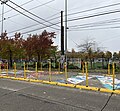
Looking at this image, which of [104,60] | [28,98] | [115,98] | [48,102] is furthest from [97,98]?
[104,60]

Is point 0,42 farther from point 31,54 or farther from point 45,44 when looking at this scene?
point 45,44

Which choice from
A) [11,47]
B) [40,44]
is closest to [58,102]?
[40,44]

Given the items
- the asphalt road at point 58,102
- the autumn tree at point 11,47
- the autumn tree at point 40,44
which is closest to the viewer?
the asphalt road at point 58,102

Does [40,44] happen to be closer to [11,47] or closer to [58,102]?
[11,47]

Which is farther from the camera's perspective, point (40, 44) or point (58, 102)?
point (40, 44)

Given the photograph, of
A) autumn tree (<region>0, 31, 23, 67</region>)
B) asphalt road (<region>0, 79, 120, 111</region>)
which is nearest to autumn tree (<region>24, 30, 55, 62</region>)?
autumn tree (<region>0, 31, 23, 67</region>)

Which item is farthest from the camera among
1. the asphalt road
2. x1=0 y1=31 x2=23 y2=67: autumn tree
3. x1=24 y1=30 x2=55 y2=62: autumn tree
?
x1=0 y1=31 x2=23 y2=67: autumn tree

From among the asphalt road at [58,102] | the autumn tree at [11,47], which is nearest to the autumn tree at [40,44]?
the autumn tree at [11,47]

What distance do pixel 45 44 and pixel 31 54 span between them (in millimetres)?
3347

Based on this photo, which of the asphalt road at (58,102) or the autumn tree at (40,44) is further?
the autumn tree at (40,44)

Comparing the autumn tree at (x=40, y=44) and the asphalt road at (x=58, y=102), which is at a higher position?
the autumn tree at (x=40, y=44)

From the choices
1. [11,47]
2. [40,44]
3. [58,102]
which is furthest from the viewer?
[11,47]

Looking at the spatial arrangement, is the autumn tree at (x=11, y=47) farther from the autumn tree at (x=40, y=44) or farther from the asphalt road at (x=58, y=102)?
the asphalt road at (x=58, y=102)

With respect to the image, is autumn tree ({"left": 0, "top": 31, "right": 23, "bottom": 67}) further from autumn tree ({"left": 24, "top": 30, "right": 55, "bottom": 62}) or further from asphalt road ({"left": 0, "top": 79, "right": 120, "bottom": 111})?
asphalt road ({"left": 0, "top": 79, "right": 120, "bottom": 111})
